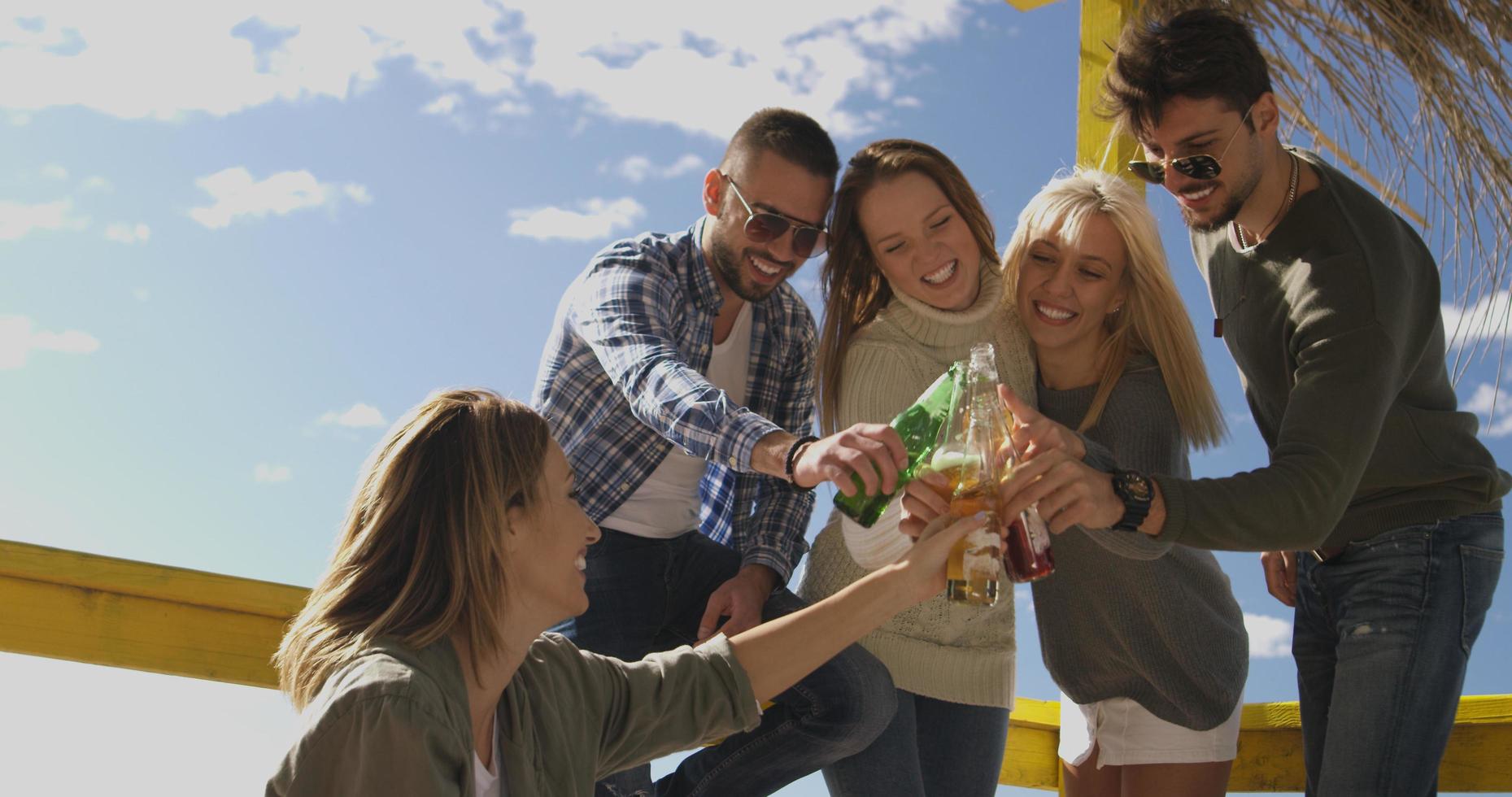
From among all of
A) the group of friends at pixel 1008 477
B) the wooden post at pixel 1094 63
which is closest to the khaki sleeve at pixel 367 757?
the group of friends at pixel 1008 477

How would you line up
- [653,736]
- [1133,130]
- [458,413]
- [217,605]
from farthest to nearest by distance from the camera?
[217,605] < [1133,130] < [653,736] < [458,413]

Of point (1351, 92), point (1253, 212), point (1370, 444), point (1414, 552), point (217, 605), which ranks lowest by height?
point (217, 605)

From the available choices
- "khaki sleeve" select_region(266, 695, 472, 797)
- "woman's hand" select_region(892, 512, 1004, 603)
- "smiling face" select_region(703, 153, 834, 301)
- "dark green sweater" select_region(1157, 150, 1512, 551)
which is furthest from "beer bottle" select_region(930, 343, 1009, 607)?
"khaki sleeve" select_region(266, 695, 472, 797)

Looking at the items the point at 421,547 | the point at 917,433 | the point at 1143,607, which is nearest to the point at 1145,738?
the point at 1143,607

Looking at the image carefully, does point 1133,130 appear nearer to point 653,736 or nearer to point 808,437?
point 808,437

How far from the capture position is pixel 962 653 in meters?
2.81

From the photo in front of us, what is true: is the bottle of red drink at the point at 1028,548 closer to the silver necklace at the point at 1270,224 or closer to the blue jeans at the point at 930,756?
the blue jeans at the point at 930,756

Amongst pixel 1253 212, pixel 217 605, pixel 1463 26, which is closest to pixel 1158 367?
pixel 1253 212

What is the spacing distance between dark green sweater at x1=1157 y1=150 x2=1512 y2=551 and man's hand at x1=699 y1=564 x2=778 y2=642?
95 cm

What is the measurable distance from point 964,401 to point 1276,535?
1.99 feet

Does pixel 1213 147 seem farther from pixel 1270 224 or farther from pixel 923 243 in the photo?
pixel 923 243

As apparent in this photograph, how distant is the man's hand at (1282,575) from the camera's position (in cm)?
314

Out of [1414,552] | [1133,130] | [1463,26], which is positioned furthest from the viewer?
[1463,26]

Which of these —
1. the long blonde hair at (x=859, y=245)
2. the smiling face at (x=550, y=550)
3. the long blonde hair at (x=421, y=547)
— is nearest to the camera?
the long blonde hair at (x=421, y=547)
